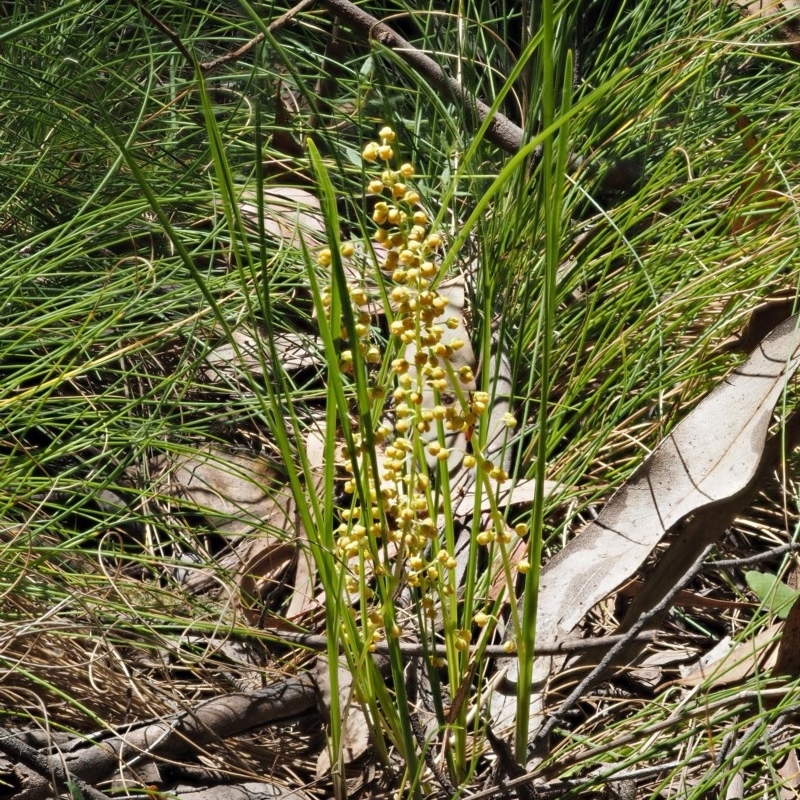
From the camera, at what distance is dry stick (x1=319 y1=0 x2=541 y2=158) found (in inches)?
71.1

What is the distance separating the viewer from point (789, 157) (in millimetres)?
1822

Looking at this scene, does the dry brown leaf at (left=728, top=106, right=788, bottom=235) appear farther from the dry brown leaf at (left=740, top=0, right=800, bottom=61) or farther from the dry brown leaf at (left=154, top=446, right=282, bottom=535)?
the dry brown leaf at (left=154, top=446, right=282, bottom=535)

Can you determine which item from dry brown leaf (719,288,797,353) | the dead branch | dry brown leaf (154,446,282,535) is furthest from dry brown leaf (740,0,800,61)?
the dead branch

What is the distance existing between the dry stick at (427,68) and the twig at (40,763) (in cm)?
130

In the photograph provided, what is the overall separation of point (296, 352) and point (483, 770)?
917 mm

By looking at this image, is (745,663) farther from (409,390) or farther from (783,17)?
(783,17)

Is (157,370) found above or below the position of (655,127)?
below

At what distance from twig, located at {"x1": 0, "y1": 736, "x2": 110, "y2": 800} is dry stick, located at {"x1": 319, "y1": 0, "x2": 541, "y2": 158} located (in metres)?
1.30

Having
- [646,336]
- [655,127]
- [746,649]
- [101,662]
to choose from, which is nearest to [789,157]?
[655,127]

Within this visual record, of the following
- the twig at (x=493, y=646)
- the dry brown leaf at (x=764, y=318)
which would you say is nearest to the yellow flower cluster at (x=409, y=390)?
the twig at (x=493, y=646)

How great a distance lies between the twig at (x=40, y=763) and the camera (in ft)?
3.51

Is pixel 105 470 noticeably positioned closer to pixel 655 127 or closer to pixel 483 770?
pixel 483 770

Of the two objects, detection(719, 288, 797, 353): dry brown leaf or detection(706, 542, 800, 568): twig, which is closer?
detection(706, 542, 800, 568): twig

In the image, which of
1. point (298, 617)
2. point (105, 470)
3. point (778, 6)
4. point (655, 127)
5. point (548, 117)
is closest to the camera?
point (548, 117)
